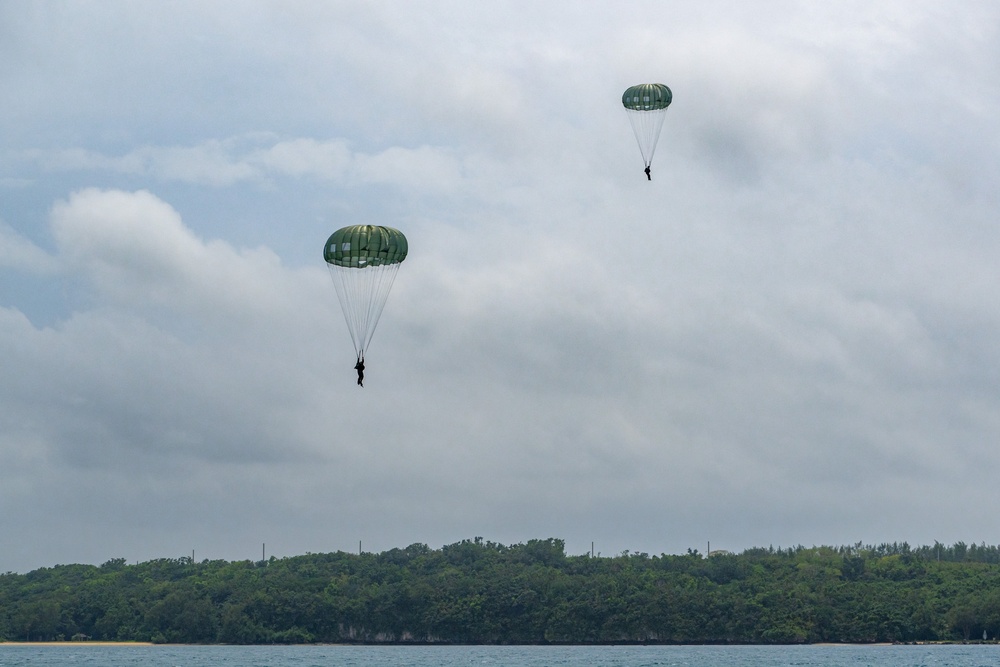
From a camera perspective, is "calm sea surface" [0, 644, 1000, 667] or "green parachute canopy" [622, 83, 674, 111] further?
"calm sea surface" [0, 644, 1000, 667]

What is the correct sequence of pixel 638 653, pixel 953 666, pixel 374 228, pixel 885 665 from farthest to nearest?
Answer: pixel 638 653, pixel 885 665, pixel 953 666, pixel 374 228

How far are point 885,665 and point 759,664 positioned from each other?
45.7 feet

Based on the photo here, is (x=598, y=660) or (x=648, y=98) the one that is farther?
(x=598, y=660)

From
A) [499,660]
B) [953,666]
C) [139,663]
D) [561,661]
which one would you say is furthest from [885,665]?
[139,663]

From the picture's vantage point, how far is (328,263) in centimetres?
7575

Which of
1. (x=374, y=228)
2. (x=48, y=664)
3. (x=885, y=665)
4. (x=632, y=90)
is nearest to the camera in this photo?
(x=374, y=228)

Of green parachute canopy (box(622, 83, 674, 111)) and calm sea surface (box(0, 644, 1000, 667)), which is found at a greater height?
green parachute canopy (box(622, 83, 674, 111))

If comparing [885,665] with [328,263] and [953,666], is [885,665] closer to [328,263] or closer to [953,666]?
[953,666]

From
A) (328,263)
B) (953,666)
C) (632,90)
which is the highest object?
(632,90)

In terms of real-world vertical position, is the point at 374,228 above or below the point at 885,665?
above

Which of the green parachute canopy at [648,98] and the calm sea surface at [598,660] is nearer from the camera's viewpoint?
the green parachute canopy at [648,98]

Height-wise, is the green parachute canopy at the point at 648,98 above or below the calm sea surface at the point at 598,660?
above

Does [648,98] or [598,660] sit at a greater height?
[648,98]

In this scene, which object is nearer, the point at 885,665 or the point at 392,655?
the point at 885,665
